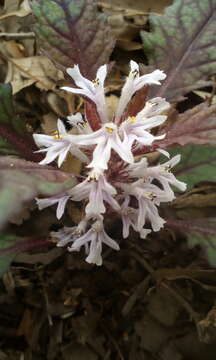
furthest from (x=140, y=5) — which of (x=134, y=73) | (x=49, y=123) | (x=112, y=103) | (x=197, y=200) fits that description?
(x=134, y=73)

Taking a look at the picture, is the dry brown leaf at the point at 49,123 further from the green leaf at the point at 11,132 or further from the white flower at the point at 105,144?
the white flower at the point at 105,144

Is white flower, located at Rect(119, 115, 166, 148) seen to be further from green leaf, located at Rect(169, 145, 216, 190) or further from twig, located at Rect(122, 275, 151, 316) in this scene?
twig, located at Rect(122, 275, 151, 316)

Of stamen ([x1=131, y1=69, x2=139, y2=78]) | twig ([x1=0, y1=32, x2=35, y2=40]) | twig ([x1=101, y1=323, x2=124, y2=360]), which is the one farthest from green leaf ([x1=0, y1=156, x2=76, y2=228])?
twig ([x1=0, y1=32, x2=35, y2=40])

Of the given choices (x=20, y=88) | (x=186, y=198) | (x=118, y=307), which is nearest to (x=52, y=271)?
(x=118, y=307)

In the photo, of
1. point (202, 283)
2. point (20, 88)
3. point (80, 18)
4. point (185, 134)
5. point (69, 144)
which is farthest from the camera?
point (20, 88)

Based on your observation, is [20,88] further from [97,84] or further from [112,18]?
[97,84]

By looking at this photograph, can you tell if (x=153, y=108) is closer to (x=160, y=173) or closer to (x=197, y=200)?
(x=160, y=173)

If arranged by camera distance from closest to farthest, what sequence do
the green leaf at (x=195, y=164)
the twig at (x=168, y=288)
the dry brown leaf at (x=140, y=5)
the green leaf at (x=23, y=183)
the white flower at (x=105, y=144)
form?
1. the green leaf at (x=23, y=183)
2. the white flower at (x=105, y=144)
3. the green leaf at (x=195, y=164)
4. the twig at (x=168, y=288)
5. the dry brown leaf at (x=140, y=5)

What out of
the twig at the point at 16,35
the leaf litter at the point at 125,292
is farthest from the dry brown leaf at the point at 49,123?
the twig at the point at 16,35
